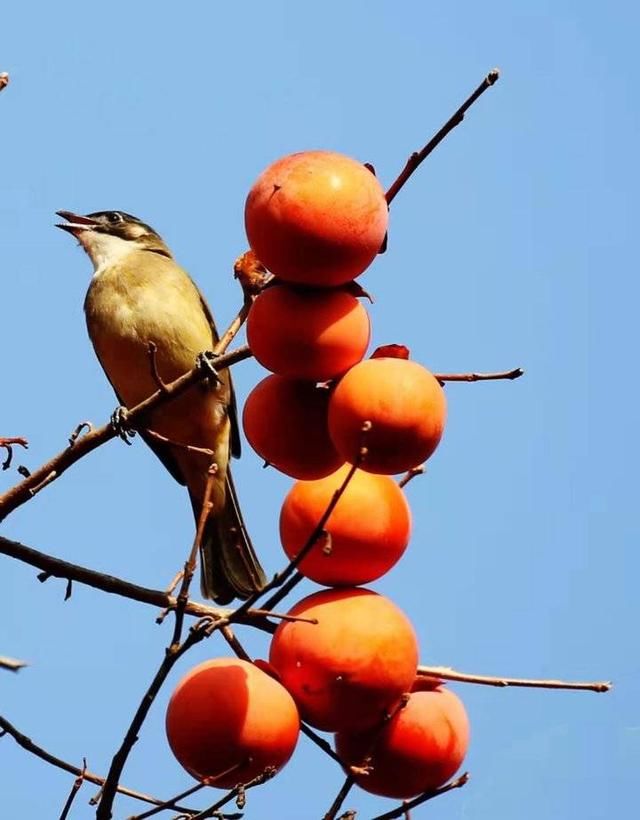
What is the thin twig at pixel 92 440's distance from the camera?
105 inches

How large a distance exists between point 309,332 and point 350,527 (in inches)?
13.5

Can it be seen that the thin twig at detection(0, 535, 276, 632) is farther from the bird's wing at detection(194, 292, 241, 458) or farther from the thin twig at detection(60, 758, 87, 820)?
the bird's wing at detection(194, 292, 241, 458)

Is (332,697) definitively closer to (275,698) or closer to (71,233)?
(275,698)

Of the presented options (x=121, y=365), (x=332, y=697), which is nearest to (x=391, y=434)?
(x=332, y=697)

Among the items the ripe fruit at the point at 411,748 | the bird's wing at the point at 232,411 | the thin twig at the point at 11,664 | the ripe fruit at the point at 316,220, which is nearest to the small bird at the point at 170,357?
the bird's wing at the point at 232,411

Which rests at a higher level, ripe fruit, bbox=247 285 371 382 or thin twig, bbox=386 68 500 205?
thin twig, bbox=386 68 500 205

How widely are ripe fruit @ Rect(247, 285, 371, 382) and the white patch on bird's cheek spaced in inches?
137

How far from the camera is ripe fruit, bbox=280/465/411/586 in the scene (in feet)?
7.06

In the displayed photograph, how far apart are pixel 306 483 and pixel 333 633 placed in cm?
35

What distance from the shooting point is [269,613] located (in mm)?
2047

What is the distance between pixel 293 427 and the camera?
2211 millimetres

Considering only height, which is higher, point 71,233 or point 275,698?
point 71,233

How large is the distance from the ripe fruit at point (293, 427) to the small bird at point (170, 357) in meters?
2.69

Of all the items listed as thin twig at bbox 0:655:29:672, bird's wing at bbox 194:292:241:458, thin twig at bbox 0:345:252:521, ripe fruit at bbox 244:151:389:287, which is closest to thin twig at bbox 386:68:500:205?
ripe fruit at bbox 244:151:389:287
